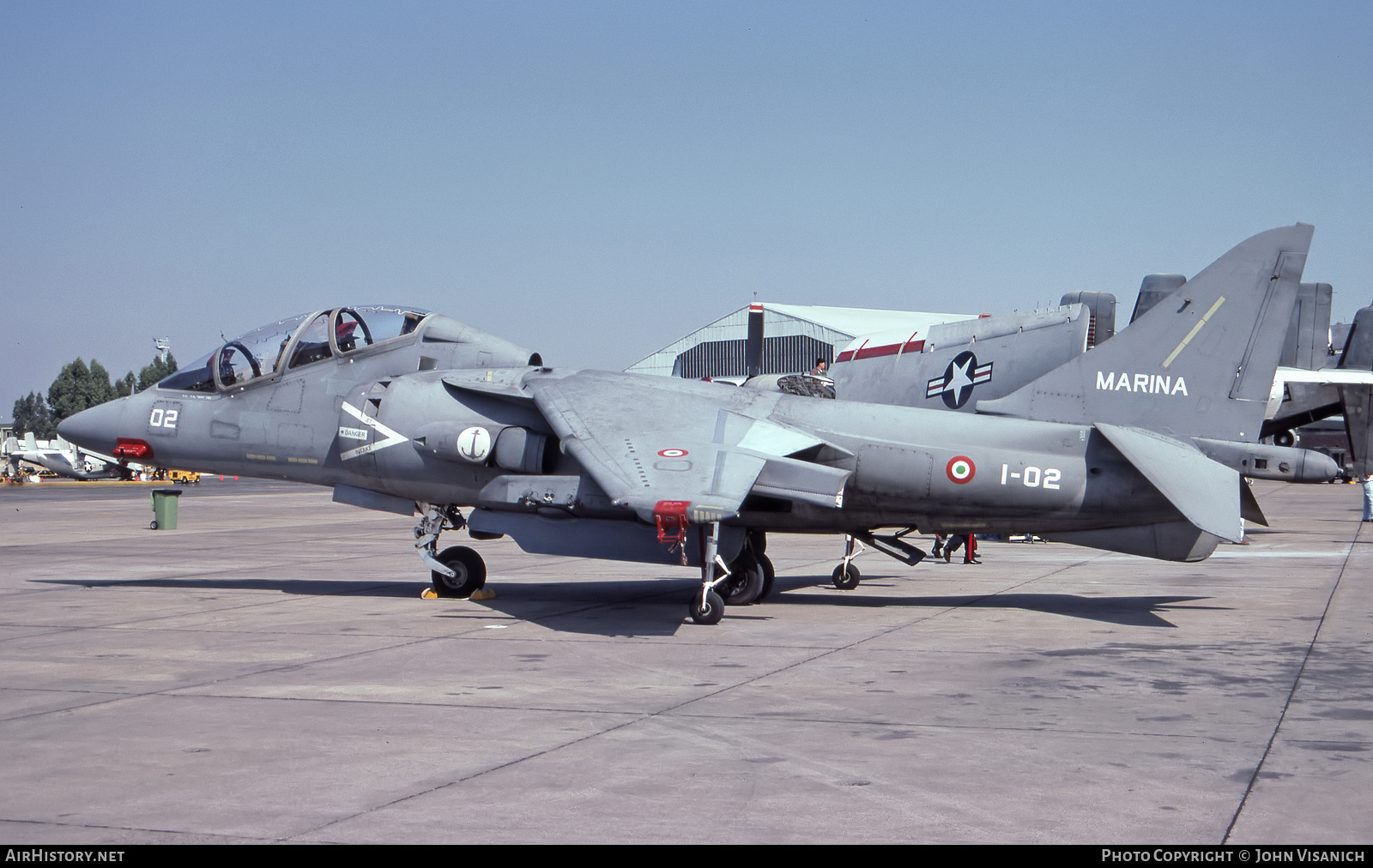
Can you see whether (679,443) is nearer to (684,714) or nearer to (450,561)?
(450,561)

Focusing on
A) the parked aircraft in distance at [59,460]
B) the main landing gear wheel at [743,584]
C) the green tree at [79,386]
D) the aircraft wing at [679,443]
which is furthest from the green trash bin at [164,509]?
the green tree at [79,386]

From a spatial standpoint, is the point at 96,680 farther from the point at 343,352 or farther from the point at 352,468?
the point at 343,352

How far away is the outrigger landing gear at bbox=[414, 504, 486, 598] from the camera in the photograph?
46.8 ft

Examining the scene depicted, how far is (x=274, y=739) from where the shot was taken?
23.2 ft

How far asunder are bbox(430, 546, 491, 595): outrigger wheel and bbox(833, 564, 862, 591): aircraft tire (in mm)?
4739

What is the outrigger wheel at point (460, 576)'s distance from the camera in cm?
1438

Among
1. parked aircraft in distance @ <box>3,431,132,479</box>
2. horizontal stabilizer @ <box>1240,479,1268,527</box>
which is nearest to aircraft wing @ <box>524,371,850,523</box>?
horizontal stabilizer @ <box>1240,479,1268,527</box>

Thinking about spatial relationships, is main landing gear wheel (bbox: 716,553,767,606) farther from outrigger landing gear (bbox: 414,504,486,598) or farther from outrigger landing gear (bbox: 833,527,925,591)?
outrigger landing gear (bbox: 414,504,486,598)

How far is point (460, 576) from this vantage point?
14.4 m

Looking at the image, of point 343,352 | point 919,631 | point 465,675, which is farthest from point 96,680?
point 919,631

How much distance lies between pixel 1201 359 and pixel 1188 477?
6.01 ft

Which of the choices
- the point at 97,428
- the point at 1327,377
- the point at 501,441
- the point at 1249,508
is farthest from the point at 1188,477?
the point at 1327,377

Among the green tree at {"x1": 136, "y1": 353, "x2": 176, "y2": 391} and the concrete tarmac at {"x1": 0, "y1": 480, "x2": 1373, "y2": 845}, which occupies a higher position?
the green tree at {"x1": 136, "y1": 353, "x2": 176, "y2": 391}

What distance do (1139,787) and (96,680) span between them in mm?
7476
